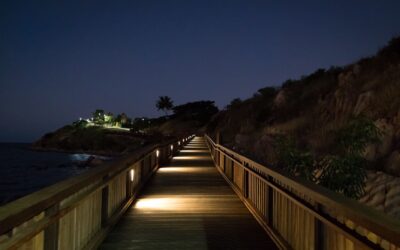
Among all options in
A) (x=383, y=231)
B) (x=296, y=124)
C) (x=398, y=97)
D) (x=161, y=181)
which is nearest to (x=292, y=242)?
(x=383, y=231)

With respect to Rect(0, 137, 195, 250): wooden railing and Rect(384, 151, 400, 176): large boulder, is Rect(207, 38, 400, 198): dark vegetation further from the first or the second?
Rect(0, 137, 195, 250): wooden railing

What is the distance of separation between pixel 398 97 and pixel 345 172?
12.0 m

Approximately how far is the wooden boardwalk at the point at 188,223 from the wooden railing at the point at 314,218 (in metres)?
0.40

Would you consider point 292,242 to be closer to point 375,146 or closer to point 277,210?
point 277,210

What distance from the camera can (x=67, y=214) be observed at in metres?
5.25

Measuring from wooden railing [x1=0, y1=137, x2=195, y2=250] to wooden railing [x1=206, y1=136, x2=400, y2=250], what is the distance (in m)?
2.65

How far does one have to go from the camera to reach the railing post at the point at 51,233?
430 centimetres

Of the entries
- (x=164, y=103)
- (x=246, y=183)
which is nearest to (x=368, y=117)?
(x=246, y=183)

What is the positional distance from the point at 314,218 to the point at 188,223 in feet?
12.5

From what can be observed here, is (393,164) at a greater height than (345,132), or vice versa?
(345,132)

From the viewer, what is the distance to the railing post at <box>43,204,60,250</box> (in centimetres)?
430

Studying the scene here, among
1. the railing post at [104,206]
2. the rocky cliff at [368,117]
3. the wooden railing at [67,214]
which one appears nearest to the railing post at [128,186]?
the wooden railing at [67,214]

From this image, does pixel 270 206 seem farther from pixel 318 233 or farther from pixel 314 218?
pixel 318 233

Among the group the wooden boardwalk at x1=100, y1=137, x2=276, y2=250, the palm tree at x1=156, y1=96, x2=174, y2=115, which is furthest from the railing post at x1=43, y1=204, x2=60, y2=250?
the palm tree at x1=156, y1=96, x2=174, y2=115
